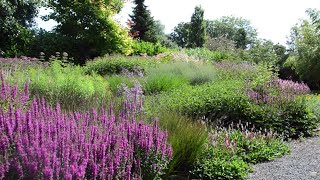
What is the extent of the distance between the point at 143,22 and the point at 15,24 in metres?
20.8

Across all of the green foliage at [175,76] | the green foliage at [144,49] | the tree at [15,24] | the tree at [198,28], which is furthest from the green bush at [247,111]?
the tree at [198,28]

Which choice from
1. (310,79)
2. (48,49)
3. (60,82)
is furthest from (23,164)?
(310,79)

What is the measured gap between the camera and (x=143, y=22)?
1459 inches

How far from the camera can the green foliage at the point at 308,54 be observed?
766 inches

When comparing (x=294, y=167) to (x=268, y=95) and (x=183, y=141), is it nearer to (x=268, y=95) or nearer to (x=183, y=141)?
(x=183, y=141)

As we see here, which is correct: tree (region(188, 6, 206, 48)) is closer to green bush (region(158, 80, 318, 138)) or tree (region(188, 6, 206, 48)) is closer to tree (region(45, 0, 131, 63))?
tree (region(45, 0, 131, 63))

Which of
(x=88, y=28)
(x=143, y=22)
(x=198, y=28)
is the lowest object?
(x=88, y=28)

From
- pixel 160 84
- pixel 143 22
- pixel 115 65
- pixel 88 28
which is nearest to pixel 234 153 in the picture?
pixel 160 84

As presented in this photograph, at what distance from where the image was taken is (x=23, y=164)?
8.06 feet

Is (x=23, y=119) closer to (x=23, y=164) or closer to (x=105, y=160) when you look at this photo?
(x=23, y=164)

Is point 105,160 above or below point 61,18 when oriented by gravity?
below

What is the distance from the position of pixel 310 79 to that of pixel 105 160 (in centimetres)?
1926

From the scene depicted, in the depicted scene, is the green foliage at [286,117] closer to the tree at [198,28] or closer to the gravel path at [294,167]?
the gravel path at [294,167]

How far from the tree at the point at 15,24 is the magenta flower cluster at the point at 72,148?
588 inches
